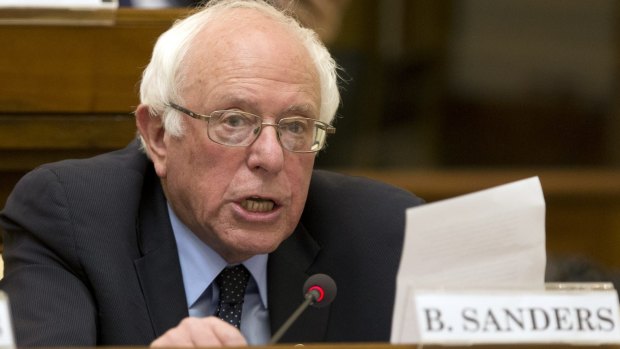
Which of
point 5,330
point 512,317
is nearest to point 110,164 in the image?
point 5,330

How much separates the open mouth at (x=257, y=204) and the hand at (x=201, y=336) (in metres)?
0.51

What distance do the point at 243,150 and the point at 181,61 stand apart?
0.23 metres

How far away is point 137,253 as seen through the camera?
243 cm

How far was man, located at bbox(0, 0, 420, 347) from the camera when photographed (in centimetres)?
235

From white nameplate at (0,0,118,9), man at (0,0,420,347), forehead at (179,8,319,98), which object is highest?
forehead at (179,8,319,98)

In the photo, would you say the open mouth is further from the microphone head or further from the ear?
the microphone head

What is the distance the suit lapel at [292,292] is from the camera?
248 cm

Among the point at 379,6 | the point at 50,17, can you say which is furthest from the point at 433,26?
the point at 50,17

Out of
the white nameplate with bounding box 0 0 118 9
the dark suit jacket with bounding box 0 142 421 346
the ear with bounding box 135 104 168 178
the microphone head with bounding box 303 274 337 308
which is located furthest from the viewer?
the white nameplate with bounding box 0 0 118 9

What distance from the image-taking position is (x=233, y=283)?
2.48 meters

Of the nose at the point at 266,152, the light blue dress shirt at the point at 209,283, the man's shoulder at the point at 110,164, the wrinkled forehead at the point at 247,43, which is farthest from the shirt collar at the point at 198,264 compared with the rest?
the wrinkled forehead at the point at 247,43

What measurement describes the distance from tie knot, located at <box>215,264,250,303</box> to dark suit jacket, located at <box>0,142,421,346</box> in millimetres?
56

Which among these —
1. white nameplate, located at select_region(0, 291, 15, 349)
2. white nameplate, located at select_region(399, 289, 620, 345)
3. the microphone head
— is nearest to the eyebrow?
the microphone head

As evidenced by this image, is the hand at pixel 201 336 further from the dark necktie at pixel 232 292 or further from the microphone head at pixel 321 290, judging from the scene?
the dark necktie at pixel 232 292
